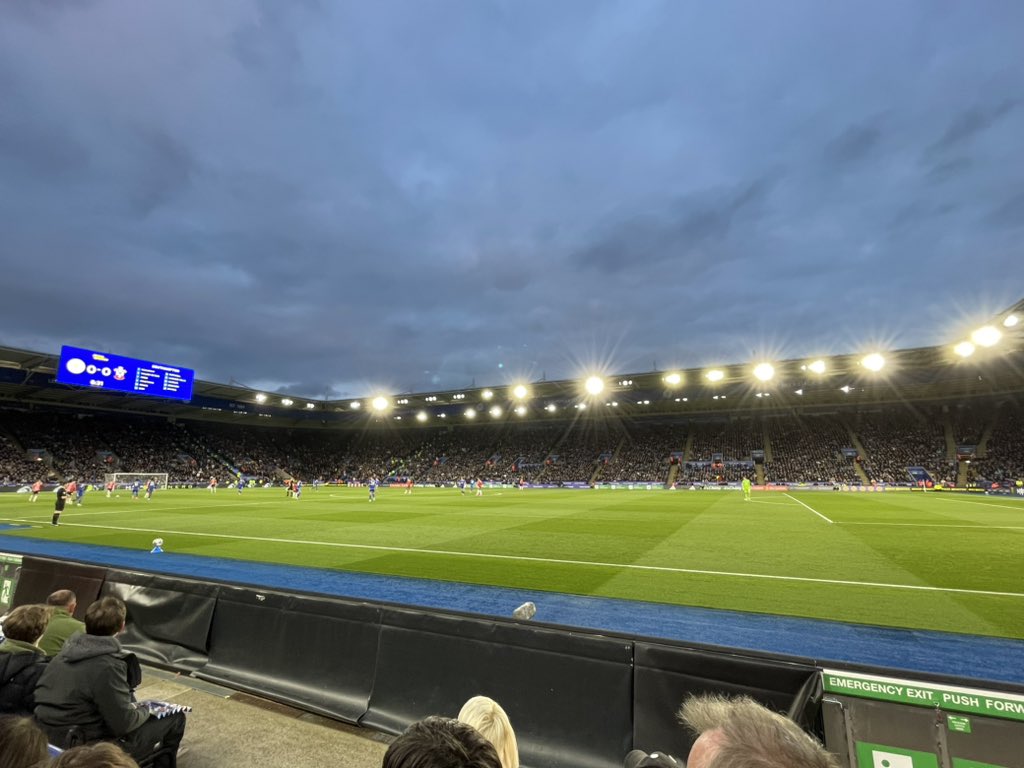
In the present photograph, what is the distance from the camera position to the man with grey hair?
1.12 m

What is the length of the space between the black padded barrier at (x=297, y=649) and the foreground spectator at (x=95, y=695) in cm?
172

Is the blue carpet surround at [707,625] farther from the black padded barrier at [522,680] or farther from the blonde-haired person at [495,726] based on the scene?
the blonde-haired person at [495,726]

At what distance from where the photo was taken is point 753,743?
1194 mm

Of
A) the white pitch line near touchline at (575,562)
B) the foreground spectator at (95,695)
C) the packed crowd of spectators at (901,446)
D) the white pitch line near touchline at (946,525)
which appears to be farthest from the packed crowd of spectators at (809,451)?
the foreground spectator at (95,695)

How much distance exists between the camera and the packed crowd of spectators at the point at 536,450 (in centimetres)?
4972

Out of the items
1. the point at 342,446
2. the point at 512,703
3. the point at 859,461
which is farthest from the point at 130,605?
the point at 342,446

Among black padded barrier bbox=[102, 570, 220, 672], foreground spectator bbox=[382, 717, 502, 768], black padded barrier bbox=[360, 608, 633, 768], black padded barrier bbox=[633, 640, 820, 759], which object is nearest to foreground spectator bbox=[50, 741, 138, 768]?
foreground spectator bbox=[382, 717, 502, 768]

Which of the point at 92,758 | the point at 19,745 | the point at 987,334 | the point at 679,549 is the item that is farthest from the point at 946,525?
the point at 19,745

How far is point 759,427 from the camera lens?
60.6 metres

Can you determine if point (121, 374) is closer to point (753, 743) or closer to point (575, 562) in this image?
point (575, 562)

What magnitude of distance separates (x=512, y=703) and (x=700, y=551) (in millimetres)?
10566

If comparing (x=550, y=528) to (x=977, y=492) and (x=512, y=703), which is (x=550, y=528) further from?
(x=977, y=492)

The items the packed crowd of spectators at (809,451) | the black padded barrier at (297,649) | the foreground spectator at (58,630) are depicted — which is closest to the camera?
the foreground spectator at (58,630)

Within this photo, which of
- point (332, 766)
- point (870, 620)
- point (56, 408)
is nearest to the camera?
point (332, 766)
